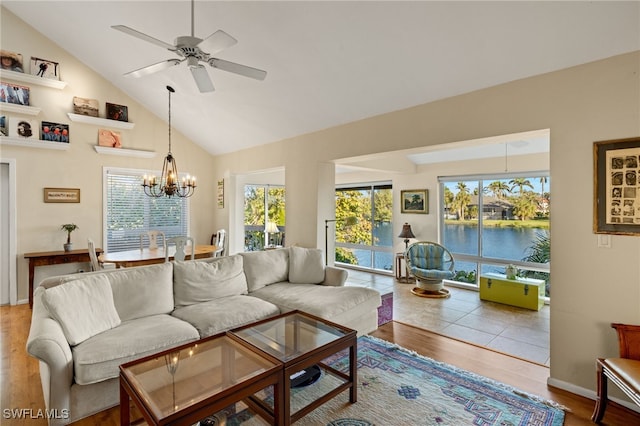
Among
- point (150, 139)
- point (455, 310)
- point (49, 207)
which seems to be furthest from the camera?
point (150, 139)

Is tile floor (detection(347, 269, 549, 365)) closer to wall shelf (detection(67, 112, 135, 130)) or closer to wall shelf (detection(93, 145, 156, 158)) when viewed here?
wall shelf (detection(93, 145, 156, 158))

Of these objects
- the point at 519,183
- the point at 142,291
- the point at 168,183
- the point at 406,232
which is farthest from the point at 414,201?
the point at 142,291

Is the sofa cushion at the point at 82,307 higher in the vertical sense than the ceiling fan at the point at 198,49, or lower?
lower

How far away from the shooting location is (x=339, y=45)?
9.66 ft

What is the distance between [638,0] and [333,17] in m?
2.03

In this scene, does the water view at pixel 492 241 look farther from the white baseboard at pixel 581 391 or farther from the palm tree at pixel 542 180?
the white baseboard at pixel 581 391

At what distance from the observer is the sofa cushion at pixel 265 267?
141 inches

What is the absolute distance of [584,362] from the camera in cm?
237

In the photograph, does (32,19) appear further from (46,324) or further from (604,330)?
(604,330)

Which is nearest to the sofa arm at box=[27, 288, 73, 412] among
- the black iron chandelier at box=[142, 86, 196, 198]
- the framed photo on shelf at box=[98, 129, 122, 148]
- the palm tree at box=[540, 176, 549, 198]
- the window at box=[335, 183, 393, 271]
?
the black iron chandelier at box=[142, 86, 196, 198]

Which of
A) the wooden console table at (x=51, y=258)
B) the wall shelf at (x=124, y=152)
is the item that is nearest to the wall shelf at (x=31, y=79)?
the wall shelf at (x=124, y=152)

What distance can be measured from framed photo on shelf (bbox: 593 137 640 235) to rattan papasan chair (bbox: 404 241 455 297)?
2.92 meters

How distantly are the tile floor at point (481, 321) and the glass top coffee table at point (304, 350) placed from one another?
1701 millimetres

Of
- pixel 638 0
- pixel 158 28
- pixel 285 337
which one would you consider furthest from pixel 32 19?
pixel 638 0
